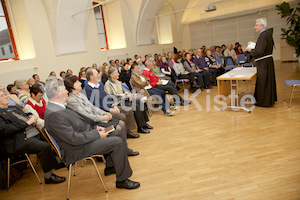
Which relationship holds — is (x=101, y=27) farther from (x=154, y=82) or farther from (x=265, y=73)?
(x=265, y=73)

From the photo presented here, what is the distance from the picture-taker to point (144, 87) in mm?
4957

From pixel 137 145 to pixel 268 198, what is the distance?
2128 mm

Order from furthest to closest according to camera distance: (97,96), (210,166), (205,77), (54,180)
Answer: (205,77), (97,96), (54,180), (210,166)

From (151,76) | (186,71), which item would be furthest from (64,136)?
(186,71)

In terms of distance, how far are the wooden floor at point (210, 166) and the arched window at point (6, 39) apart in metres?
5.17

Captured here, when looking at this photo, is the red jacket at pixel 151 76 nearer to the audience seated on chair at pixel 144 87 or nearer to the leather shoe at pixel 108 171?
the audience seated on chair at pixel 144 87

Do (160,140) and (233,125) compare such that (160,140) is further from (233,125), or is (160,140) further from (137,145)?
(233,125)

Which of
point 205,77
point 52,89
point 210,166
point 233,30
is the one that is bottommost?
point 210,166

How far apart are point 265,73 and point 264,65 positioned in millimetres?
176

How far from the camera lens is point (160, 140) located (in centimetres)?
373

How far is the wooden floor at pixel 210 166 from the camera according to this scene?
230cm

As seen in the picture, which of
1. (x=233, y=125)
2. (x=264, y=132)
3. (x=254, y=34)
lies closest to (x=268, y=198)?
(x=264, y=132)

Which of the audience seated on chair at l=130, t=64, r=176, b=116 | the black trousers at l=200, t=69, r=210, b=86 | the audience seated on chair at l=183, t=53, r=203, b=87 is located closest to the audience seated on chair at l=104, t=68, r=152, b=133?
the audience seated on chair at l=130, t=64, r=176, b=116

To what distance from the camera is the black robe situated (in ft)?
14.4
